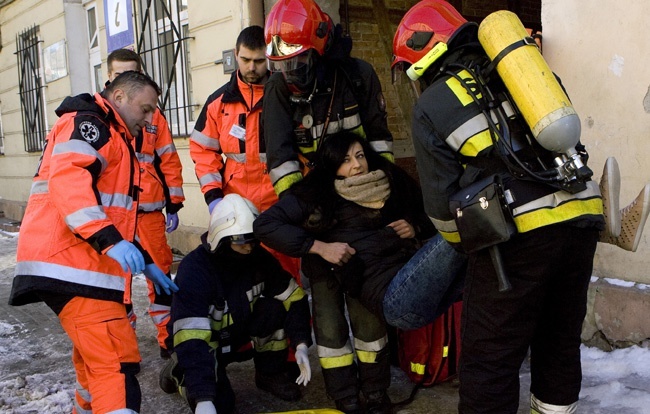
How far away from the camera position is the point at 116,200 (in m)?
2.62

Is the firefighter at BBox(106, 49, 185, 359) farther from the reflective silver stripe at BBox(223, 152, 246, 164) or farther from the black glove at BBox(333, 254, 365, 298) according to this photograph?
the black glove at BBox(333, 254, 365, 298)

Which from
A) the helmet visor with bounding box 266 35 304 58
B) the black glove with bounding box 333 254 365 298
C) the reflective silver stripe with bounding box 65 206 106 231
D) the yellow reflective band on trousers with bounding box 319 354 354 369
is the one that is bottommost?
the yellow reflective band on trousers with bounding box 319 354 354 369

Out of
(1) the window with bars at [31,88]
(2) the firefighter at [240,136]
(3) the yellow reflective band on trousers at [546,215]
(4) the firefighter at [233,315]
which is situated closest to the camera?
(3) the yellow reflective band on trousers at [546,215]

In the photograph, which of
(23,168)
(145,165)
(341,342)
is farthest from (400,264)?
(23,168)

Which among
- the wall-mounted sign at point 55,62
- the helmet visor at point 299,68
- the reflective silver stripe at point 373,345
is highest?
the wall-mounted sign at point 55,62

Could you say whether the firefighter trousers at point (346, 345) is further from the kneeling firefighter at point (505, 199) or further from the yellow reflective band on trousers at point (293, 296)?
the kneeling firefighter at point (505, 199)

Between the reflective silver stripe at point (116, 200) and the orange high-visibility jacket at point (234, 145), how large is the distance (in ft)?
3.43

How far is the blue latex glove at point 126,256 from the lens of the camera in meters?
2.37

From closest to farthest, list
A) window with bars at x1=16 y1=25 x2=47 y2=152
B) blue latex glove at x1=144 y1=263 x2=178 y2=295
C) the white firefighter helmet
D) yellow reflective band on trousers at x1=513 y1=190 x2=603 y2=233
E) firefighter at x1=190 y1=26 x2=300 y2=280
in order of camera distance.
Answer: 1. yellow reflective band on trousers at x1=513 y1=190 x2=603 y2=233
2. blue latex glove at x1=144 y1=263 x2=178 y2=295
3. the white firefighter helmet
4. firefighter at x1=190 y1=26 x2=300 y2=280
5. window with bars at x1=16 y1=25 x2=47 y2=152

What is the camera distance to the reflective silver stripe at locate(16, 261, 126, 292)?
2.42 metres

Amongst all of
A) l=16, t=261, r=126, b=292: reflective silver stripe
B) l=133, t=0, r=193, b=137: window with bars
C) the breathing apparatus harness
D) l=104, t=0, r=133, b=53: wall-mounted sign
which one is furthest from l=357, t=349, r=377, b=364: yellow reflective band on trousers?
l=104, t=0, r=133, b=53: wall-mounted sign

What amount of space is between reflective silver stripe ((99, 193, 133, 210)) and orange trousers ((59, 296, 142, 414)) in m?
0.41

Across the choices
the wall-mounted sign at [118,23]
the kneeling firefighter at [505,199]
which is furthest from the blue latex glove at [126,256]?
the wall-mounted sign at [118,23]

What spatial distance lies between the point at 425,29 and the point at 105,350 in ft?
5.68
